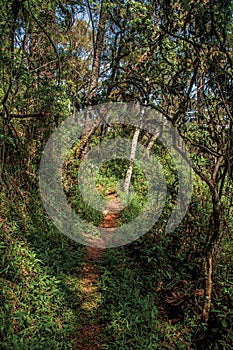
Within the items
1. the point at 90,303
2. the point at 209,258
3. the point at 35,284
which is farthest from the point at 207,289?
the point at 35,284

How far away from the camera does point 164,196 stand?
24.2 ft

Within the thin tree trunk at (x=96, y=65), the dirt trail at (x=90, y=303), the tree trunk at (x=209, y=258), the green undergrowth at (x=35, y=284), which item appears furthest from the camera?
the thin tree trunk at (x=96, y=65)


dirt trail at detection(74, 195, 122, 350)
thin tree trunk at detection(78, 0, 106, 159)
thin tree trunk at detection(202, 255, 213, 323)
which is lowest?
dirt trail at detection(74, 195, 122, 350)

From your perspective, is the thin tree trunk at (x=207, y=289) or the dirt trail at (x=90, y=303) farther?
the thin tree trunk at (x=207, y=289)

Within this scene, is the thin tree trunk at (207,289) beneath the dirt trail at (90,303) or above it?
above

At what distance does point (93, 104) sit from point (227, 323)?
18.8 feet

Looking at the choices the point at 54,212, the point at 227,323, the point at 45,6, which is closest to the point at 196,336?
the point at 227,323

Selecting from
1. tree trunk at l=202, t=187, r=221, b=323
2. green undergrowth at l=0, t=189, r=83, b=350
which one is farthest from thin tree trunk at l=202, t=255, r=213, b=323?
green undergrowth at l=0, t=189, r=83, b=350

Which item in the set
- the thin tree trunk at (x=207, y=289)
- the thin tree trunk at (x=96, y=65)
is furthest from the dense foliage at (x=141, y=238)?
the thin tree trunk at (x=96, y=65)

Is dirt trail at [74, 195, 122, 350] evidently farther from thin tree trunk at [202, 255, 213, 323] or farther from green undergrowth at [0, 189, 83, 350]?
thin tree trunk at [202, 255, 213, 323]

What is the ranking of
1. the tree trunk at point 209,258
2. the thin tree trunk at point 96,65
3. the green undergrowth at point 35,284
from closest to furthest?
the green undergrowth at point 35,284 → the tree trunk at point 209,258 → the thin tree trunk at point 96,65

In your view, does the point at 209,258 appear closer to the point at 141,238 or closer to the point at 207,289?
the point at 207,289

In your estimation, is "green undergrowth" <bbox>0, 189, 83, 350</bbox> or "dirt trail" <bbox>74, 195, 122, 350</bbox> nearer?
"green undergrowth" <bbox>0, 189, 83, 350</bbox>

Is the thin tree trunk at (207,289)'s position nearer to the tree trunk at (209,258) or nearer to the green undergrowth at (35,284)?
the tree trunk at (209,258)
